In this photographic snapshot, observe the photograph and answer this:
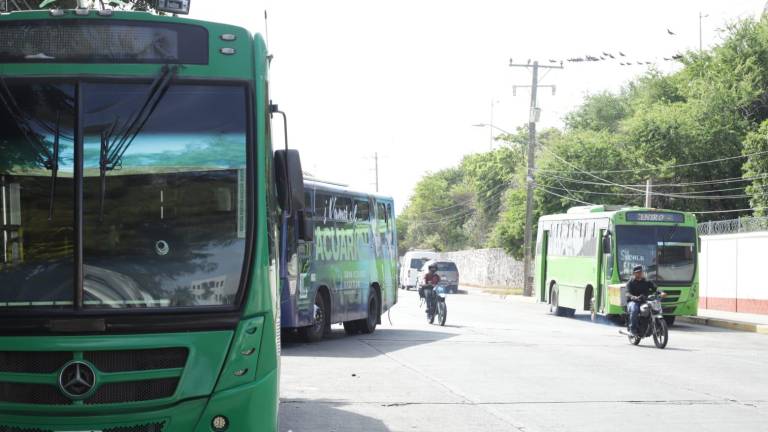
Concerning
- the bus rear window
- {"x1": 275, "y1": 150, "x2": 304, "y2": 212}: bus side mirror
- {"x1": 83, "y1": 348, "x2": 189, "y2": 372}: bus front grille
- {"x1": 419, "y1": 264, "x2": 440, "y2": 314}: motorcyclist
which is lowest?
{"x1": 419, "y1": 264, "x2": 440, "y2": 314}: motorcyclist

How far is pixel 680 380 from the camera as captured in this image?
14.7m

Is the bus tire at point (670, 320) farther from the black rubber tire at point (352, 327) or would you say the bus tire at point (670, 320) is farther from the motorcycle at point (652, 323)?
the black rubber tire at point (352, 327)

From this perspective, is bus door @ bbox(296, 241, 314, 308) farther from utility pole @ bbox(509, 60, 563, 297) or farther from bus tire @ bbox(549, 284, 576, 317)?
utility pole @ bbox(509, 60, 563, 297)

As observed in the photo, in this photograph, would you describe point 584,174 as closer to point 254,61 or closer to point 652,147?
point 652,147

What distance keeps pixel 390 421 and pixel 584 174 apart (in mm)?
47292

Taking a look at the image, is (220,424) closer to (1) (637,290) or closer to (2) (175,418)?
(2) (175,418)

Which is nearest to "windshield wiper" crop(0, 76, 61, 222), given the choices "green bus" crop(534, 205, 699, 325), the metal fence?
"green bus" crop(534, 205, 699, 325)

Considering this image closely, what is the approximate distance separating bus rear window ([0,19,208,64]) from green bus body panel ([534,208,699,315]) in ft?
70.1

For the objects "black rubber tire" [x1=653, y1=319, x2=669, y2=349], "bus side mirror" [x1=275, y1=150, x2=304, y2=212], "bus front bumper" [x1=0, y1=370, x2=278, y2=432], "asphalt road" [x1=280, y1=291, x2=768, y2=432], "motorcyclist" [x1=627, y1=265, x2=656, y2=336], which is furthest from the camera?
"motorcyclist" [x1=627, y1=265, x2=656, y2=336]

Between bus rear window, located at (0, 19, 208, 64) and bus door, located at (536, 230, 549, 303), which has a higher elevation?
bus rear window, located at (0, 19, 208, 64)

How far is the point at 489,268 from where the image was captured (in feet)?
241

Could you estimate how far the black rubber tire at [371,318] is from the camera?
23656 mm

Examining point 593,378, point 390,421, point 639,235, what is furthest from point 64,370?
point 639,235

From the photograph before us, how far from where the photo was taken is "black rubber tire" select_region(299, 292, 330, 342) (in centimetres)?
2030
